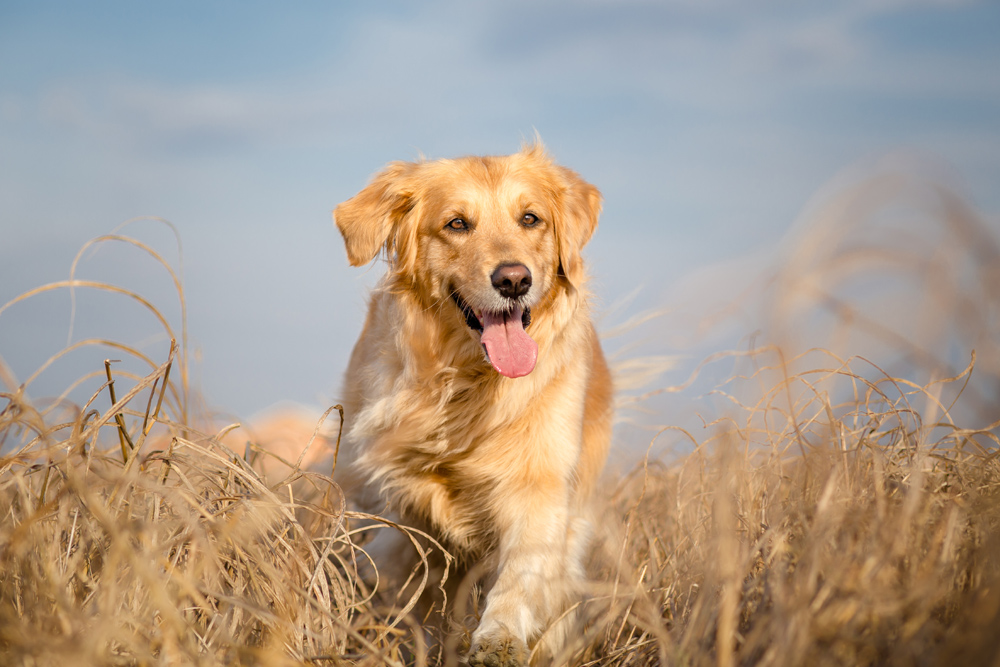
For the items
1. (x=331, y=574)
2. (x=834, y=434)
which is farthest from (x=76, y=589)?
(x=834, y=434)

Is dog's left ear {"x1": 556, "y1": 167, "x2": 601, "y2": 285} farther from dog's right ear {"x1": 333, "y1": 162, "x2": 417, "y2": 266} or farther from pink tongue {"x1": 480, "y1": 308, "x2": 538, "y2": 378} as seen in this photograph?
dog's right ear {"x1": 333, "y1": 162, "x2": 417, "y2": 266}

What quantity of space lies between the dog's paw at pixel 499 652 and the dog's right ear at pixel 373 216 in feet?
6.09

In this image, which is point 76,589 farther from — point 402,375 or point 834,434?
point 834,434

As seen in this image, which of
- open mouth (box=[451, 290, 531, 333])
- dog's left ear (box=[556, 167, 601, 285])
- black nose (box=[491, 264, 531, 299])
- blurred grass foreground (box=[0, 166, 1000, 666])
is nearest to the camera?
blurred grass foreground (box=[0, 166, 1000, 666])

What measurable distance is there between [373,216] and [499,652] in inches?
81.7

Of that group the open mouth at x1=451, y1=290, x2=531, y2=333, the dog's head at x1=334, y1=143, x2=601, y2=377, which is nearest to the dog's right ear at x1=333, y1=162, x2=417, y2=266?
the dog's head at x1=334, y1=143, x2=601, y2=377

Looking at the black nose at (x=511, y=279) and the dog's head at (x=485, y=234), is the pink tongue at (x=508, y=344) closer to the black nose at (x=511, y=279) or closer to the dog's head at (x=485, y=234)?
the dog's head at (x=485, y=234)

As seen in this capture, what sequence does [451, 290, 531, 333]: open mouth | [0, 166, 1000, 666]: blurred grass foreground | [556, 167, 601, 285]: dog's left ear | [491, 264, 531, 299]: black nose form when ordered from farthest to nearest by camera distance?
[556, 167, 601, 285]: dog's left ear, [451, 290, 531, 333]: open mouth, [491, 264, 531, 299]: black nose, [0, 166, 1000, 666]: blurred grass foreground

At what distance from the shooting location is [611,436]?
4230 millimetres

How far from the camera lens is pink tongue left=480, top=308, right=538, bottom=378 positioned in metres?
2.97

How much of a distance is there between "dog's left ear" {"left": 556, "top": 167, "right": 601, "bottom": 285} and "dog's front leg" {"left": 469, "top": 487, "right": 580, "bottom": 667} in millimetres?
1081

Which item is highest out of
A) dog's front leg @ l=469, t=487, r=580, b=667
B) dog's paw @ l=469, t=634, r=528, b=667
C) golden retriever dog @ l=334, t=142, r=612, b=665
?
golden retriever dog @ l=334, t=142, r=612, b=665

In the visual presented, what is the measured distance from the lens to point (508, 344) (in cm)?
301

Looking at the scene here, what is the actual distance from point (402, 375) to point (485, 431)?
0.49 meters
